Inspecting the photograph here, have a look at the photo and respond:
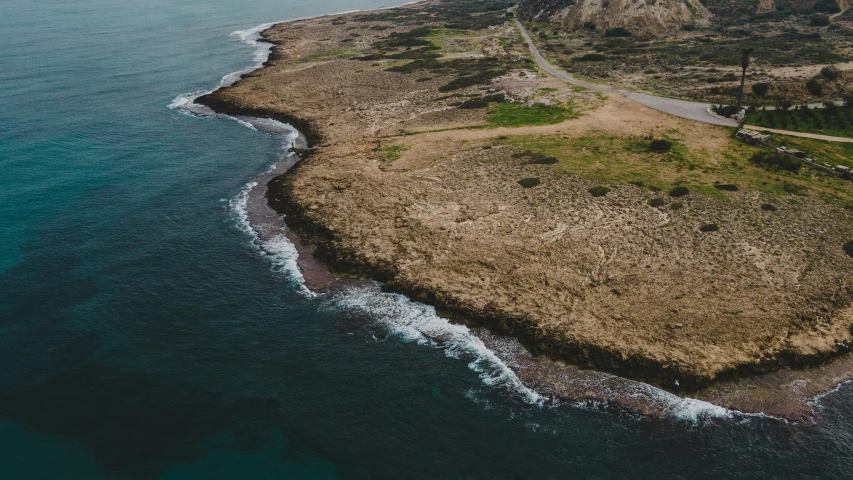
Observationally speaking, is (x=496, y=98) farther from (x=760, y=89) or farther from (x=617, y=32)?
(x=617, y=32)

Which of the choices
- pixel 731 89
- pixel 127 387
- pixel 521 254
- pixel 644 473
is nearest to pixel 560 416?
pixel 644 473

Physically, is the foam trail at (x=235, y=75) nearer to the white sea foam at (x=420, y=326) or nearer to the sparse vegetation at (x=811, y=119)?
the white sea foam at (x=420, y=326)

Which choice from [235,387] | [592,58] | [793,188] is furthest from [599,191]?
[592,58]

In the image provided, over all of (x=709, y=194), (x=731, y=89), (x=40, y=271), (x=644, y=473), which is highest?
(x=731, y=89)

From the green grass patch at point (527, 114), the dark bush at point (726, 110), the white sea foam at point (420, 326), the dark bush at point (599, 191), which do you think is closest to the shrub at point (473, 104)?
the green grass patch at point (527, 114)

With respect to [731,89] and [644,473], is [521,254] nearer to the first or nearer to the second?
[644,473]

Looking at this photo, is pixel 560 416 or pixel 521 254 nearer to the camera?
pixel 560 416

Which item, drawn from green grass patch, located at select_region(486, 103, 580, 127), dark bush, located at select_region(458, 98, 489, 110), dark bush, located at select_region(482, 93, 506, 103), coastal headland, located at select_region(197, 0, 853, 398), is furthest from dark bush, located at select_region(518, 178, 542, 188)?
dark bush, located at select_region(482, 93, 506, 103)

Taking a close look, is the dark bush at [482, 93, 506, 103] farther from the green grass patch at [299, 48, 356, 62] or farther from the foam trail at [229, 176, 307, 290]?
the green grass patch at [299, 48, 356, 62]
